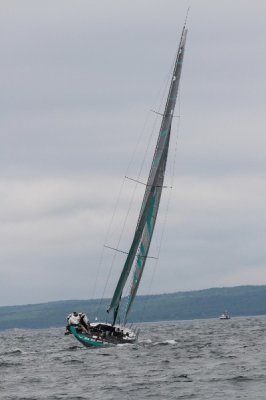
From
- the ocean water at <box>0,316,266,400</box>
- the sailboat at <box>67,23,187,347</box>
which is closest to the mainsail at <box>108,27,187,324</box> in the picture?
the sailboat at <box>67,23,187,347</box>

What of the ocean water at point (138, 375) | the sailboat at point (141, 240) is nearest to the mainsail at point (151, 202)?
the sailboat at point (141, 240)

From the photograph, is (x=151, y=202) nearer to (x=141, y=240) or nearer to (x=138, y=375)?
(x=141, y=240)

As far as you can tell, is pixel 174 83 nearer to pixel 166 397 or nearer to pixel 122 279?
pixel 122 279

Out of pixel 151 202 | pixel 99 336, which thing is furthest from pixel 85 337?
pixel 151 202

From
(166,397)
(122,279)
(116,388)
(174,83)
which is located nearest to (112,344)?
(122,279)

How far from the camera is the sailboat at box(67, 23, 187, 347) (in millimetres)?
63344

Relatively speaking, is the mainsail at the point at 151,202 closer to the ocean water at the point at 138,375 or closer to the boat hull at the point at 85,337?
the boat hull at the point at 85,337

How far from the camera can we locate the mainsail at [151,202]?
64188mm

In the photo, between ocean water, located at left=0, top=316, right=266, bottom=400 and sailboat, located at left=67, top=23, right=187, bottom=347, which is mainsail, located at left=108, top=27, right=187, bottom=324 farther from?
ocean water, located at left=0, top=316, right=266, bottom=400

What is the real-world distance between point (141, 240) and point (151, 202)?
253 cm

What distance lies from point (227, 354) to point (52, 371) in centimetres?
1291

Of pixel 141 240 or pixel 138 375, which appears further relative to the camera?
pixel 141 240

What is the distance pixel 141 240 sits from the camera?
2576 inches

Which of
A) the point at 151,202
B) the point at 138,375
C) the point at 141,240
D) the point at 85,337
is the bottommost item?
the point at 138,375
